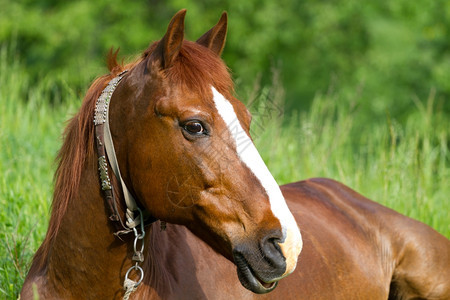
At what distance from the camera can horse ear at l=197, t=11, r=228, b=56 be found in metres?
2.72

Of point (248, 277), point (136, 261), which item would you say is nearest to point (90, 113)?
point (136, 261)

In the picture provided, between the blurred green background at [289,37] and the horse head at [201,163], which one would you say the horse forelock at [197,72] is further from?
the blurred green background at [289,37]

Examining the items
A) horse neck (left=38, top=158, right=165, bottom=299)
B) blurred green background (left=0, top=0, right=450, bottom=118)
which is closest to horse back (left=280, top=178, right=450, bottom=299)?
horse neck (left=38, top=158, right=165, bottom=299)

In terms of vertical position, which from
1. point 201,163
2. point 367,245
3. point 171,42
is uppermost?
point 171,42

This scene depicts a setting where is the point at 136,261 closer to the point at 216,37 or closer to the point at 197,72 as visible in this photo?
the point at 197,72

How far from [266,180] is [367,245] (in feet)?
6.46

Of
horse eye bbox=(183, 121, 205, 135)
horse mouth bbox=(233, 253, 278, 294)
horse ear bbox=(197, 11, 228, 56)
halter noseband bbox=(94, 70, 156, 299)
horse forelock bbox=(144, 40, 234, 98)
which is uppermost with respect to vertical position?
horse ear bbox=(197, 11, 228, 56)

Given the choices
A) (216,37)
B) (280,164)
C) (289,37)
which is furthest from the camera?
(289,37)

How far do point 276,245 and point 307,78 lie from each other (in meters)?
16.5

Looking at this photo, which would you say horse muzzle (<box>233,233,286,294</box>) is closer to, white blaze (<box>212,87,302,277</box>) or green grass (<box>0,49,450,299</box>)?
white blaze (<box>212,87,302,277</box>)

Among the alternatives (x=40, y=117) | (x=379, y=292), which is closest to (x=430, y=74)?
(x=40, y=117)

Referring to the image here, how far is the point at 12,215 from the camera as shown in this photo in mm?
4027

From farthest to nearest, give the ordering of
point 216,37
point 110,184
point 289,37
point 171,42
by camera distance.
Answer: point 289,37, point 216,37, point 110,184, point 171,42

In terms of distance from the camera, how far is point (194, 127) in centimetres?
228
